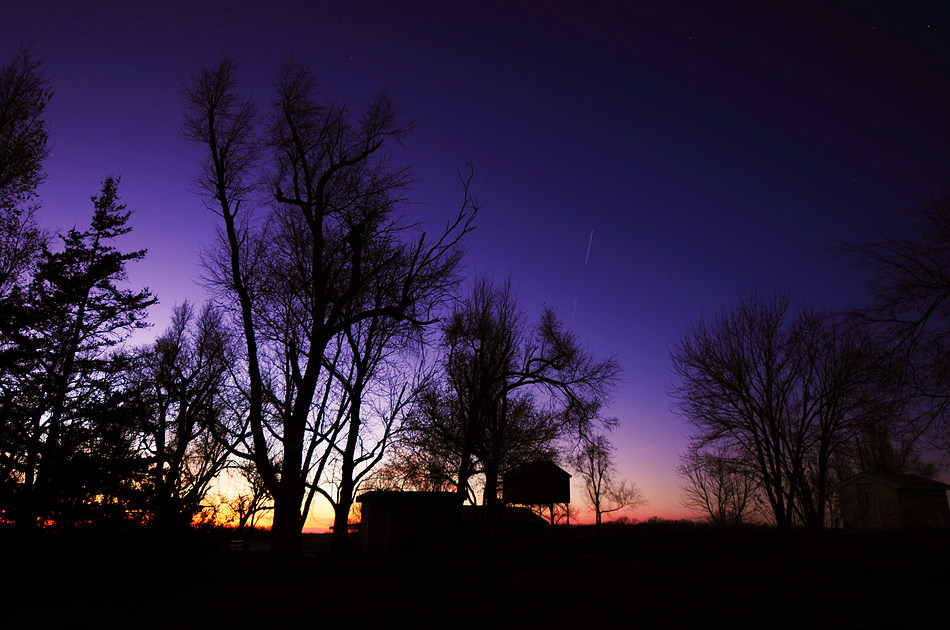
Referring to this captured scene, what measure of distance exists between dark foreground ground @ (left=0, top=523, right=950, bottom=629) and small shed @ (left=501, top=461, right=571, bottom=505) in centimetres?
2593

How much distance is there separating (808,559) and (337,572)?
9.67m

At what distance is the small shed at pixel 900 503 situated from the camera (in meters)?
31.0

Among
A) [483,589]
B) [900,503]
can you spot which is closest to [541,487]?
[900,503]

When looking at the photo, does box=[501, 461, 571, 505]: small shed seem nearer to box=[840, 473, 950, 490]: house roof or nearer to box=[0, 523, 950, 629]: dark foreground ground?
box=[840, 473, 950, 490]: house roof

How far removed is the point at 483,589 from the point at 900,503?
32809 millimetres

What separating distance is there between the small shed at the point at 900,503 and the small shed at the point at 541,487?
58.0 ft

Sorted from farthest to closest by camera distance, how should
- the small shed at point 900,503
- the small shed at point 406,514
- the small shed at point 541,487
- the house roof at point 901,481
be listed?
the small shed at point 541,487 < the small shed at point 406,514 < the house roof at point 901,481 < the small shed at point 900,503

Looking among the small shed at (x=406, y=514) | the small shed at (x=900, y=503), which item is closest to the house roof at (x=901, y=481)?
the small shed at (x=900, y=503)

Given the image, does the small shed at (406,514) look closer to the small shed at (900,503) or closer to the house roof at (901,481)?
the small shed at (900,503)

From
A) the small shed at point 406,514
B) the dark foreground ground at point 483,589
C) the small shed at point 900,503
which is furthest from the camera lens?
the small shed at point 406,514

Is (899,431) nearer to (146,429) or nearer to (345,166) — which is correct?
(345,166)

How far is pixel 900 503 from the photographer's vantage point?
31.0 metres

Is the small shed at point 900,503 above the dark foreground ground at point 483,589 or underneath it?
above

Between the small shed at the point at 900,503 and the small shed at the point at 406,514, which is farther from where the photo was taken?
the small shed at the point at 406,514
